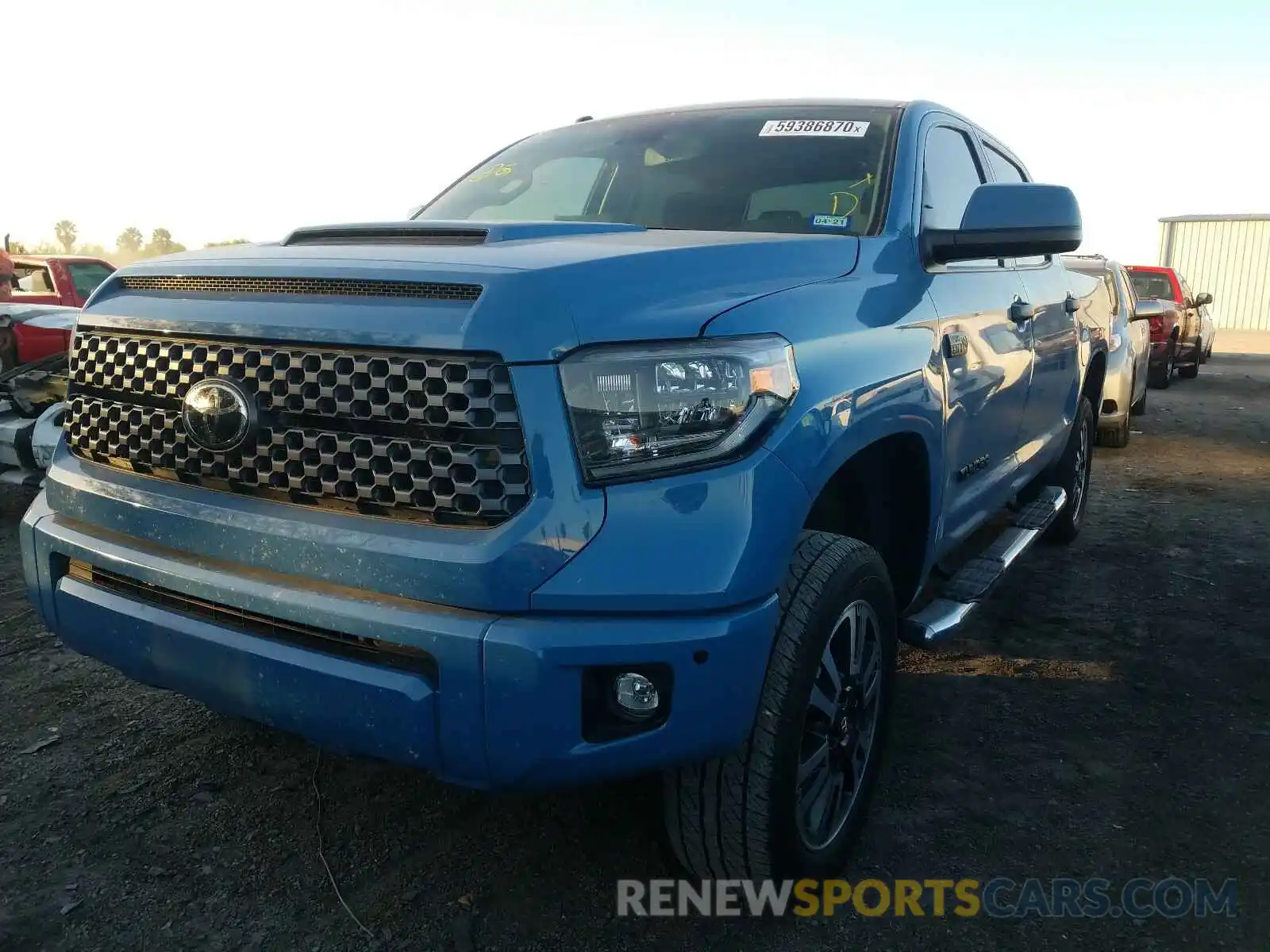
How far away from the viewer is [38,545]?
232cm

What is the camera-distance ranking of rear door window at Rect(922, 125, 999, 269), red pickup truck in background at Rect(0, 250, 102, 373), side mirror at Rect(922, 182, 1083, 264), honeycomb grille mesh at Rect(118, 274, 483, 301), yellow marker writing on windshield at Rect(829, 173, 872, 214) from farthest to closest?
red pickup truck in background at Rect(0, 250, 102, 373)
rear door window at Rect(922, 125, 999, 269)
yellow marker writing on windshield at Rect(829, 173, 872, 214)
side mirror at Rect(922, 182, 1083, 264)
honeycomb grille mesh at Rect(118, 274, 483, 301)

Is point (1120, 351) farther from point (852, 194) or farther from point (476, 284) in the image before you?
point (476, 284)

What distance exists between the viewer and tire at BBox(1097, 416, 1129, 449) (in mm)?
8938

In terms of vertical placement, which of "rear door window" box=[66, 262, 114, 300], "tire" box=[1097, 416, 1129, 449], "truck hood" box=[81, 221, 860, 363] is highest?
"truck hood" box=[81, 221, 860, 363]

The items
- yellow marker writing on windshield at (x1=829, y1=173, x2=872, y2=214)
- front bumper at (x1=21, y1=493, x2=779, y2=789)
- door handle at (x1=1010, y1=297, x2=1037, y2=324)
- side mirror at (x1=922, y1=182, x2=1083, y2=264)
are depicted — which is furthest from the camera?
door handle at (x1=1010, y1=297, x2=1037, y2=324)

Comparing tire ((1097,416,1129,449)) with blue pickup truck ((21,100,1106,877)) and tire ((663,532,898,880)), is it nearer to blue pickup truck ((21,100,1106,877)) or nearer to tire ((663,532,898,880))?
blue pickup truck ((21,100,1106,877))

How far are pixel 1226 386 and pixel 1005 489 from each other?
1408 centimetres

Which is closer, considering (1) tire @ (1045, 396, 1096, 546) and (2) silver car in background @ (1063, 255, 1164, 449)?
(1) tire @ (1045, 396, 1096, 546)

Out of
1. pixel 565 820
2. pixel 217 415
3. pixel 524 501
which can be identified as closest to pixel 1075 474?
pixel 565 820

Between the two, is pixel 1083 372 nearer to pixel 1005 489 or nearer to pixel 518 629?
pixel 1005 489

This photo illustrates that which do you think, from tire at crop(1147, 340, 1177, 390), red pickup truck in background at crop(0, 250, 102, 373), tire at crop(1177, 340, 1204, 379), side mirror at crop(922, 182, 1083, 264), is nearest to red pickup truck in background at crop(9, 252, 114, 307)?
red pickup truck in background at crop(0, 250, 102, 373)

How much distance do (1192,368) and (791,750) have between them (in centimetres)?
1689

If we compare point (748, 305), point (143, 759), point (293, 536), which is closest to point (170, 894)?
point (143, 759)

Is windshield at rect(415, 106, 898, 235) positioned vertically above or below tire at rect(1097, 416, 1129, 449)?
above
